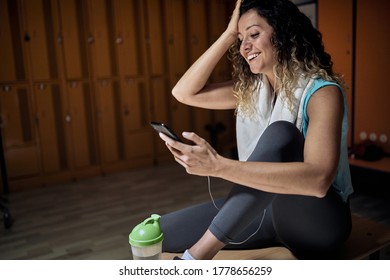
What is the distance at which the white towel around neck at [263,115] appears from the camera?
1.13 m

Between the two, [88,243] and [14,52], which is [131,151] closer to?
[14,52]

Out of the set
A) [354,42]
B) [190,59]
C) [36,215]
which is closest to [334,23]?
[354,42]

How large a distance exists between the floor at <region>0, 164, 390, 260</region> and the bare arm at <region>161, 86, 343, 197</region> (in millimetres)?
996

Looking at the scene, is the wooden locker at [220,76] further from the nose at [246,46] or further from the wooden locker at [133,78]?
the nose at [246,46]

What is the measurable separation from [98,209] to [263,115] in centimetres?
182

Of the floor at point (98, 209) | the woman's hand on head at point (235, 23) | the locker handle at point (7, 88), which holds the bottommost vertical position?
the floor at point (98, 209)

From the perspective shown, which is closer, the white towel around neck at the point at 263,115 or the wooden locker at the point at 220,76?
the white towel around neck at the point at 263,115

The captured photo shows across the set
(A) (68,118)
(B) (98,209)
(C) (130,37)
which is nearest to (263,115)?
(B) (98,209)

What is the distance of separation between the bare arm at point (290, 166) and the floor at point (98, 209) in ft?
3.27

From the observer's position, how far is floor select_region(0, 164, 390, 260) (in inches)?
86.3

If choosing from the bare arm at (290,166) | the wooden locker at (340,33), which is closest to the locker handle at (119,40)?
the wooden locker at (340,33)

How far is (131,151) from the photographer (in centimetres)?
389

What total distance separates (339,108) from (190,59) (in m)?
3.20

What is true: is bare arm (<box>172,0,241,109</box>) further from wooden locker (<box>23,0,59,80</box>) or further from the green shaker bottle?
wooden locker (<box>23,0,59,80</box>)
